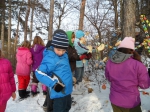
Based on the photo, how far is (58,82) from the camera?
9.37 feet

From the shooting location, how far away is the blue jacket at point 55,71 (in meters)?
2.84

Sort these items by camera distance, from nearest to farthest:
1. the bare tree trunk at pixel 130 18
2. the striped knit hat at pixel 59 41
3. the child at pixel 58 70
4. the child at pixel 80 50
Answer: the child at pixel 58 70, the striped knit hat at pixel 59 41, the bare tree trunk at pixel 130 18, the child at pixel 80 50

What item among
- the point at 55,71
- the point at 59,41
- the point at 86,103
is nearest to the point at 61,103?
the point at 55,71

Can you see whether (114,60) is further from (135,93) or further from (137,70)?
(135,93)

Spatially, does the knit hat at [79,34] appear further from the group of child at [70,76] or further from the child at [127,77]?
the child at [127,77]

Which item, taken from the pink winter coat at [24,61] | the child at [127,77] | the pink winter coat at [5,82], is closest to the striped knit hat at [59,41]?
the child at [127,77]

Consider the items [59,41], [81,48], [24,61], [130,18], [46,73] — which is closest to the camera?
[46,73]

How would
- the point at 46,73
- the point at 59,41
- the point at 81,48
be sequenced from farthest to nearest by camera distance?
1. the point at 81,48
2. the point at 59,41
3. the point at 46,73

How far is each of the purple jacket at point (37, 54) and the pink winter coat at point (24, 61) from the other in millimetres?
122

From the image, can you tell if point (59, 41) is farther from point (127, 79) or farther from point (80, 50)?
point (80, 50)

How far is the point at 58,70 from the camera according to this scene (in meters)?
2.99

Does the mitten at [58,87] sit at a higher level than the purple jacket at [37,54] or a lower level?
lower

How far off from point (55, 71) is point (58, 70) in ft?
0.15

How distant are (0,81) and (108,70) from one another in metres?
1.71
